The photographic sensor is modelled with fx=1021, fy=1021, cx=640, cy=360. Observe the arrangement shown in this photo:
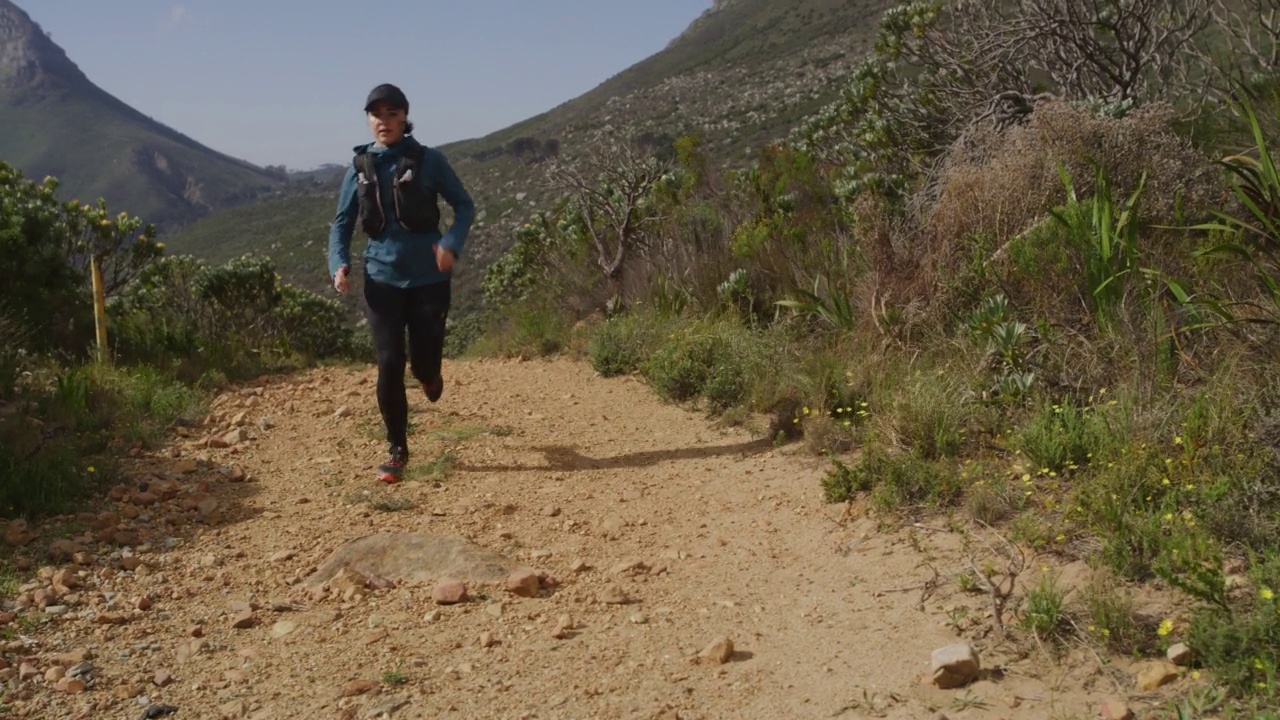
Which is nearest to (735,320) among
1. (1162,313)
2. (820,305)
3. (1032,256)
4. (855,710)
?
(820,305)

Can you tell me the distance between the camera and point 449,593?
3.59 metres

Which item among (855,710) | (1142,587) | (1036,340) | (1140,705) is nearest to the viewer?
(1140,705)

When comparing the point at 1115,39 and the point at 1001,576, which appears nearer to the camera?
the point at 1001,576

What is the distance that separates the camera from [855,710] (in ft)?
8.68

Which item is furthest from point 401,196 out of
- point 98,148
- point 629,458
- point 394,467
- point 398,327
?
point 98,148

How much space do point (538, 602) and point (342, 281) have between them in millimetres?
2125

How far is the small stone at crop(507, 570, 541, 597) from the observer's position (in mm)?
3629

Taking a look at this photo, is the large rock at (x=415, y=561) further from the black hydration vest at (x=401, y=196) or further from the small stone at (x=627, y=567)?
Result: the black hydration vest at (x=401, y=196)

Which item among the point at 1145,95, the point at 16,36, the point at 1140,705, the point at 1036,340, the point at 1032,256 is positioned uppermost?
the point at 16,36

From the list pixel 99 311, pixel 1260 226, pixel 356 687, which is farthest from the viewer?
pixel 99 311

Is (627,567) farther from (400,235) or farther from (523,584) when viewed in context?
(400,235)

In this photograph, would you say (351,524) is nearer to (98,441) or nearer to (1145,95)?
(98,441)

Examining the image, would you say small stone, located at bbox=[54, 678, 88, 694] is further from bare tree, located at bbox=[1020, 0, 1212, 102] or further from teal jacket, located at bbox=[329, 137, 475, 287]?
bare tree, located at bbox=[1020, 0, 1212, 102]

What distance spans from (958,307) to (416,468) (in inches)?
118
